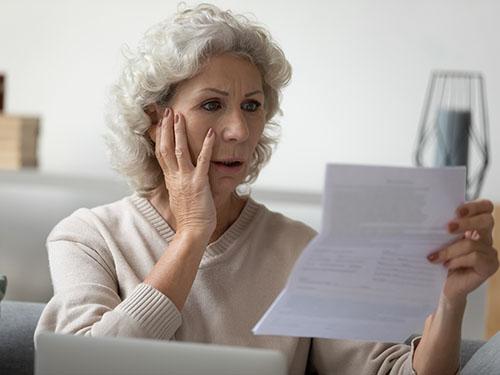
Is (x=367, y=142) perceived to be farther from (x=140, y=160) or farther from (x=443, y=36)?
(x=140, y=160)

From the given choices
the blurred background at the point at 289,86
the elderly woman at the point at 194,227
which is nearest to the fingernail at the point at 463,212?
the elderly woman at the point at 194,227

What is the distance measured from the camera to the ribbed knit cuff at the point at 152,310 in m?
1.92

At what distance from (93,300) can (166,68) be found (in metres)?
0.49

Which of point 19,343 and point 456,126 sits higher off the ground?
point 456,126

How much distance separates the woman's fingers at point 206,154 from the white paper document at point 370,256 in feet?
1.57

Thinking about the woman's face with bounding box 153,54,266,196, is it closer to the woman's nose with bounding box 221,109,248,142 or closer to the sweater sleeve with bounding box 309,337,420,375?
the woman's nose with bounding box 221,109,248,142

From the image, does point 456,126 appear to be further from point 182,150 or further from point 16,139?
point 182,150

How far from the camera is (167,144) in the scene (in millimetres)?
2133

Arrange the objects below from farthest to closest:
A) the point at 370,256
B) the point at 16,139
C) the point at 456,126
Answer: the point at 16,139 < the point at 456,126 < the point at 370,256

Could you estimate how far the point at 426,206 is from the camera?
5.42ft

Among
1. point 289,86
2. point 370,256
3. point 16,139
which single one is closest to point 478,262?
point 370,256

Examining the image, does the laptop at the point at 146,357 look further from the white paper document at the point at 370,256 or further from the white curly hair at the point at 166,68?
the white curly hair at the point at 166,68

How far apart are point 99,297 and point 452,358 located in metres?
0.66

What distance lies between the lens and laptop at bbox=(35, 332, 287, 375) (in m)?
1.34
